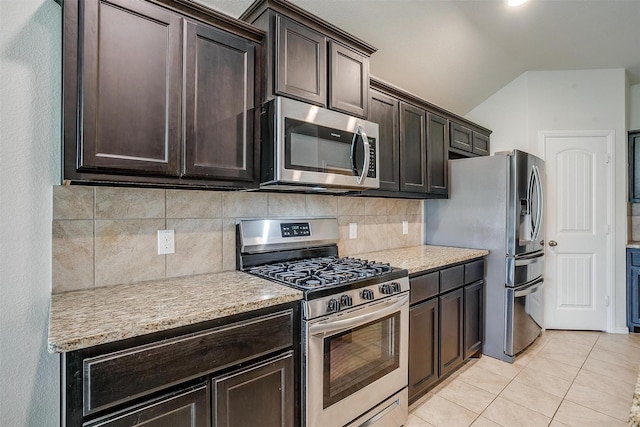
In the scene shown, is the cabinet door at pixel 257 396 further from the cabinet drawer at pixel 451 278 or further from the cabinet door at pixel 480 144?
the cabinet door at pixel 480 144

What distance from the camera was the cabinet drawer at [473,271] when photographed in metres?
2.64

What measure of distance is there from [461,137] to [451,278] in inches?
61.6

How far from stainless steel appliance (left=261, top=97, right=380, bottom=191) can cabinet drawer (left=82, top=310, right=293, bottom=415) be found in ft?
2.35

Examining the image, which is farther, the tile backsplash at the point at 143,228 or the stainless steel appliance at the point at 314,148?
the stainless steel appliance at the point at 314,148

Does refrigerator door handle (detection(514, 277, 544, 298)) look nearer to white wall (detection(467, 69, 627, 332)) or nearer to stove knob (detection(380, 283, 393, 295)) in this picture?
white wall (detection(467, 69, 627, 332))

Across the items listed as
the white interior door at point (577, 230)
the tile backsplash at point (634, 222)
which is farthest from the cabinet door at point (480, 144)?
the tile backsplash at point (634, 222)

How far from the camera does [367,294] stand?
1698mm

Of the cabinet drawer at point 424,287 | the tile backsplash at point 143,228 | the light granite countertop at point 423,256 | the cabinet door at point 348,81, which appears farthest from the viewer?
the light granite countertop at point 423,256

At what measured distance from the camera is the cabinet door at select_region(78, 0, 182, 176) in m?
1.24

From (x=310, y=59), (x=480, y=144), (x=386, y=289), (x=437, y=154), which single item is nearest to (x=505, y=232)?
(x=437, y=154)

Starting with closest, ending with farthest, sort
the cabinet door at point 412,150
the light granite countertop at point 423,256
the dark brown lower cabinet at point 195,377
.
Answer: the dark brown lower cabinet at point 195,377
the light granite countertop at point 423,256
the cabinet door at point 412,150

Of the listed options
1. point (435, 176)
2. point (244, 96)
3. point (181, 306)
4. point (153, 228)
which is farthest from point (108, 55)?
point (435, 176)

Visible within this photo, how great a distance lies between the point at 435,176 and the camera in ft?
9.62

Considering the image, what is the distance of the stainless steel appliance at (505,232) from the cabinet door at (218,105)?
85.0 inches
